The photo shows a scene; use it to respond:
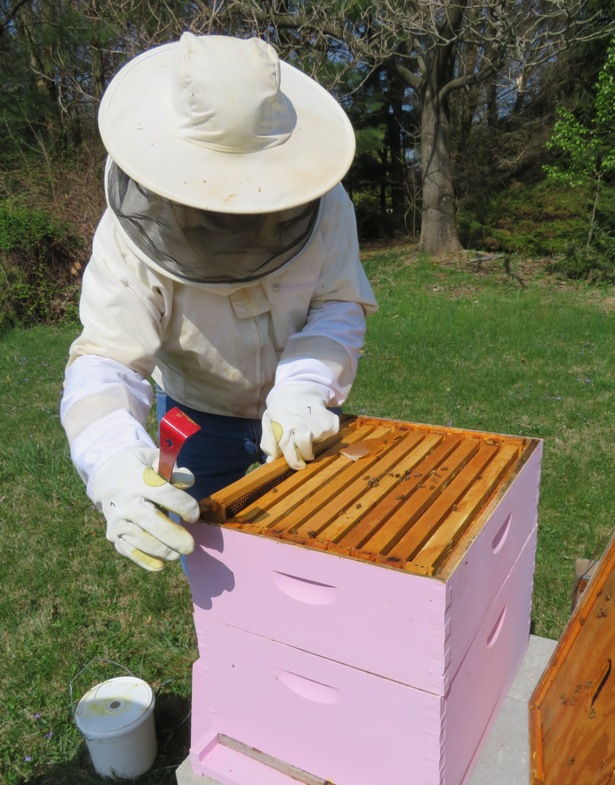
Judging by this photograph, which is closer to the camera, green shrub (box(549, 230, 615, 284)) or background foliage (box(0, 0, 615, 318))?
background foliage (box(0, 0, 615, 318))

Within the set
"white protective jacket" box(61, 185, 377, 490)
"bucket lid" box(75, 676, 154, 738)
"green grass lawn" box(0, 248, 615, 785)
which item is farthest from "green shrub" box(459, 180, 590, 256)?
"bucket lid" box(75, 676, 154, 738)

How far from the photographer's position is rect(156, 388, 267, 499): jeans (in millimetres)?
1977

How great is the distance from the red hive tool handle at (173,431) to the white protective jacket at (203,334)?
161 millimetres

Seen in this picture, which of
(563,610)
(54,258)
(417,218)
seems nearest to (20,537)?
(563,610)

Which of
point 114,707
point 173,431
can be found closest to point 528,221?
point 114,707

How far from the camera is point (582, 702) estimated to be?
1184mm

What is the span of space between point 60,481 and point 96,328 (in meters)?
2.64

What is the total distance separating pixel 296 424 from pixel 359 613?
508mm

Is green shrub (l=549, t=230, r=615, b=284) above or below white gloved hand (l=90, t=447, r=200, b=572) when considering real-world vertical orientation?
below

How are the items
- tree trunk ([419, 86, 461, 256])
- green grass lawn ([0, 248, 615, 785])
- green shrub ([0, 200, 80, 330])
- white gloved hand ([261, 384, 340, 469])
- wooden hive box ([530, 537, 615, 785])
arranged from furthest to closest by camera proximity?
tree trunk ([419, 86, 461, 256]) < green shrub ([0, 200, 80, 330]) < green grass lawn ([0, 248, 615, 785]) < white gloved hand ([261, 384, 340, 469]) < wooden hive box ([530, 537, 615, 785])

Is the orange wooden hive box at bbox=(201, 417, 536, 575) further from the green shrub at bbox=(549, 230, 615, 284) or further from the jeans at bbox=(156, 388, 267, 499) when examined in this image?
the green shrub at bbox=(549, 230, 615, 284)

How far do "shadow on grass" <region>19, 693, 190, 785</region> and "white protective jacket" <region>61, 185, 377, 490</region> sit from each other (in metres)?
1.14

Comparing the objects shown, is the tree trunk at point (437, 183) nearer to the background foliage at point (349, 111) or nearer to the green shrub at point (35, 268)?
the background foliage at point (349, 111)

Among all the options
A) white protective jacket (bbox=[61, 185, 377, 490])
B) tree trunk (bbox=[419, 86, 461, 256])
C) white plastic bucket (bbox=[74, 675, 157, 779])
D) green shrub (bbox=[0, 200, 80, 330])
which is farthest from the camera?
tree trunk (bbox=[419, 86, 461, 256])
